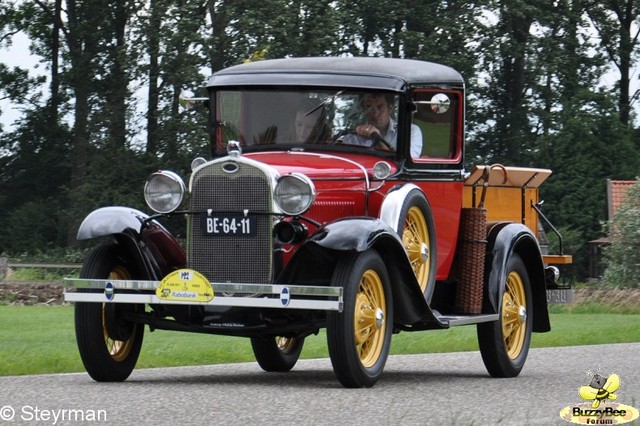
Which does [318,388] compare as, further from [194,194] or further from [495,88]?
[495,88]

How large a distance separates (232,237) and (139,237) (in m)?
0.69

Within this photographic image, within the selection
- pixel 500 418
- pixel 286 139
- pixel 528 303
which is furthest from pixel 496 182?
pixel 500 418

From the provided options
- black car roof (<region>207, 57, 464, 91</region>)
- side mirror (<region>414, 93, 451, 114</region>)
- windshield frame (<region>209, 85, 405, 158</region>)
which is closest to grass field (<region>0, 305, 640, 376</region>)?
windshield frame (<region>209, 85, 405, 158</region>)

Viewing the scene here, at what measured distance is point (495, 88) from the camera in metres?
52.7

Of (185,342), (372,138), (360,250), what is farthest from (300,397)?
(185,342)

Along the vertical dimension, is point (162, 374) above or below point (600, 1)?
below

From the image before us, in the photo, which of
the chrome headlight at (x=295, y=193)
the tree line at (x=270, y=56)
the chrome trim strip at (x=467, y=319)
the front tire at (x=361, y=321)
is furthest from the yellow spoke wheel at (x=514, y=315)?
the tree line at (x=270, y=56)

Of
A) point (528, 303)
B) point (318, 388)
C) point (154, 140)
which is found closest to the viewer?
point (318, 388)

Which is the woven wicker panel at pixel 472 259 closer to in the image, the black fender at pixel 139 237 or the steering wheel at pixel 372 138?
the steering wheel at pixel 372 138

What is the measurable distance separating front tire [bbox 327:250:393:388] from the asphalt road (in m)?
0.15

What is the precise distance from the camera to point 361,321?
9.36m

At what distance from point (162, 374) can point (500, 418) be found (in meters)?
3.94

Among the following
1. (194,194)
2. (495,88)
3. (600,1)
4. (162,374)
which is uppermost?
(600,1)

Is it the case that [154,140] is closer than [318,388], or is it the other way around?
[318,388]
